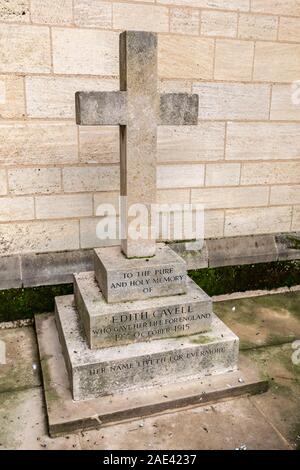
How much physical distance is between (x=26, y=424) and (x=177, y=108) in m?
2.53

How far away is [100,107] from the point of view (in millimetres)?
3244

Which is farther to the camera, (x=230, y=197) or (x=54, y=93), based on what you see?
(x=230, y=197)

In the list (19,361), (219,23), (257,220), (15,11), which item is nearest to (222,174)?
(257,220)

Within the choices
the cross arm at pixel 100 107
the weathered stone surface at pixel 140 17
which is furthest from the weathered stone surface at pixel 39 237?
the weathered stone surface at pixel 140 17

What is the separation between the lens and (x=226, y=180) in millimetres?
4926

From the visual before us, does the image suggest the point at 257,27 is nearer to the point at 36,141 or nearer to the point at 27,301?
the point at 36,141

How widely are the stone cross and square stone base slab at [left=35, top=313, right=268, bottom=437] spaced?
1100 millimetres

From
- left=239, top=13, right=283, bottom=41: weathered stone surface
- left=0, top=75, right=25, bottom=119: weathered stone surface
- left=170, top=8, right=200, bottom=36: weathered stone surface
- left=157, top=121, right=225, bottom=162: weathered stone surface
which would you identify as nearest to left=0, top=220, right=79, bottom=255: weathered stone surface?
left=0, top=75, right=25, bottom=119: weathered stone surface

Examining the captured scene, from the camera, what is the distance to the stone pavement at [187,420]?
2.87 m

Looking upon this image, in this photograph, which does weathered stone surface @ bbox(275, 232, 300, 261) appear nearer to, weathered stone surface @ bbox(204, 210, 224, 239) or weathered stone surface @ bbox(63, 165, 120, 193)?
weathered stone surface @ bbox(204, 210, 224, 239)

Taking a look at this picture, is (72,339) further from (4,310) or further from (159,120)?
(159,120)

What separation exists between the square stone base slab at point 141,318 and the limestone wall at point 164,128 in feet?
3.95

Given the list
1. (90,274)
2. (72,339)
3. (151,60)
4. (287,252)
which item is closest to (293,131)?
(287,252)

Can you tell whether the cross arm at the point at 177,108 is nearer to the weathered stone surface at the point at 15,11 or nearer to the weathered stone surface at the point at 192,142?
the weathered stone surface at the point at 192,142
